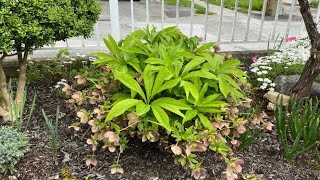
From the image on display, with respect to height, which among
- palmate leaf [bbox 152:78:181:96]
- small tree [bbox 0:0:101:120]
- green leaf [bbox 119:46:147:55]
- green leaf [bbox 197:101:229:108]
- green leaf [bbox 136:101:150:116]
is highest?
small tree [bbox 0:0:101:120]

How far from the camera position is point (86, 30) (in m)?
2.59

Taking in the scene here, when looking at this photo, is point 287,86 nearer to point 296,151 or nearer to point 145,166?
point 296,151

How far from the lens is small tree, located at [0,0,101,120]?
2080 millimetres

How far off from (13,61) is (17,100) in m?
0.90

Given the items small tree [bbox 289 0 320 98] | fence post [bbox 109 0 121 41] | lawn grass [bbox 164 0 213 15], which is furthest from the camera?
lawn grass [bbox 164 0 213 15]

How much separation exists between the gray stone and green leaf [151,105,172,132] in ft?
5.37

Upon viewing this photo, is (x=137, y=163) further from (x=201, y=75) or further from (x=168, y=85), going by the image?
(x=201, y=75)

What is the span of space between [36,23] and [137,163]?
1058 mm

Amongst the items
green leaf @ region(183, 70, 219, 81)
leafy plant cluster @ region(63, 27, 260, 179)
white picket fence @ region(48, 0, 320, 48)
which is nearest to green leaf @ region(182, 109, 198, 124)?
leafy plant cluster @ region(63, 27, 260, 179)

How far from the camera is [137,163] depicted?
2.20 m

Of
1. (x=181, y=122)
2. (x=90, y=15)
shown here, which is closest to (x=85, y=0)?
(x=90, y=15)

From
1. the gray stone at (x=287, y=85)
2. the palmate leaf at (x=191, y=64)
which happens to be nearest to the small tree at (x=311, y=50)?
the gray stone at (x=287, y=85)

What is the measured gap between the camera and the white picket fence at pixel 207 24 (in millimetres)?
3796

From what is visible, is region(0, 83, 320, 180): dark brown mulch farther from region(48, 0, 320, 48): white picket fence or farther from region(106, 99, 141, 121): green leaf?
region(48, 0, 320, 48): white picket fence
